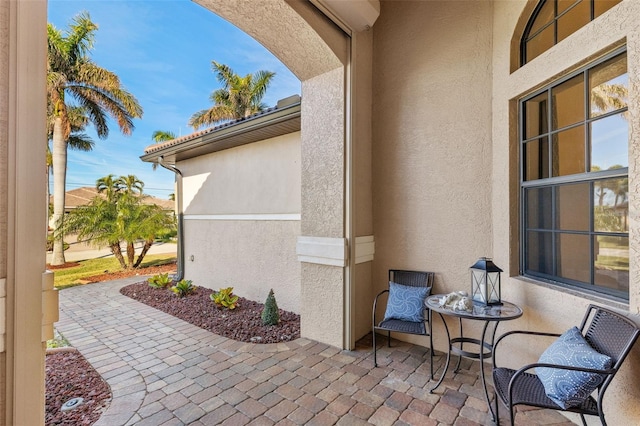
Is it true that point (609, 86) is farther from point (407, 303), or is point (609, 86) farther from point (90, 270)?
point (90, 270)

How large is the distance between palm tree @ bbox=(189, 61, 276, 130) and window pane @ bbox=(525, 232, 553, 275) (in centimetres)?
1564

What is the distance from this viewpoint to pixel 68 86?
10469mm

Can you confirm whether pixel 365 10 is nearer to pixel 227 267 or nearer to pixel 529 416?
pixel 529 416

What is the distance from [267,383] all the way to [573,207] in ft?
11.1

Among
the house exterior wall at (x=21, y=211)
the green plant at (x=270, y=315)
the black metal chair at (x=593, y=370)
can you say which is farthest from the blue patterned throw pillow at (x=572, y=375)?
the green plant at (x=270, y=315)

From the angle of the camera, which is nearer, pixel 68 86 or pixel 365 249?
pixel 365 249

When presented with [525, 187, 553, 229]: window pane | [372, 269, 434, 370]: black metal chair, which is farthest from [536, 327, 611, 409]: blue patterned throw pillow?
[525, 187, 553, 229]: window pane

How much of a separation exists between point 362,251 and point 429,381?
63.8 inches

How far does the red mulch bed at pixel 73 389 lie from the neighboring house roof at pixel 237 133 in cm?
404

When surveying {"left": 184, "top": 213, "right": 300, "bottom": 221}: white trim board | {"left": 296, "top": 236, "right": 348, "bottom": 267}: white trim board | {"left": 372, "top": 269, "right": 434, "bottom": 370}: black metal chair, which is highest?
{"left": 184, "top": 213, "right": 300, "bottom": 221}: white trim board

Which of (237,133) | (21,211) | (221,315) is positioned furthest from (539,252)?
(237,133)

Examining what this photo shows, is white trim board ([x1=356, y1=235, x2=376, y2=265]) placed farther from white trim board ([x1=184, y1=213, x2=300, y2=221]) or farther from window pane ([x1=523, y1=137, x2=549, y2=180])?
window pane ([x1=523, y1=137, x2=549, y2=180])

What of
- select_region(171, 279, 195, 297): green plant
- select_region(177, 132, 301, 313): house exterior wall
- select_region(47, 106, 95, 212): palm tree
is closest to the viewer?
select_region(177, 132, 301, 313): house exterior wall

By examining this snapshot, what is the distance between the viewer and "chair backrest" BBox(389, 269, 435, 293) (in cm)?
361
